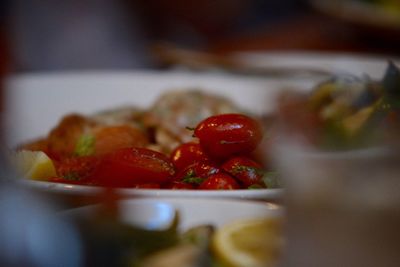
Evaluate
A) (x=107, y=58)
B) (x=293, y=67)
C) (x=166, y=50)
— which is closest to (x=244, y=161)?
(x=293, y=67)

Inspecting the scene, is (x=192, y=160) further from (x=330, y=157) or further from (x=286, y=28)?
(x=286, y=28)

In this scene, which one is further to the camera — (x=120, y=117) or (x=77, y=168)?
(x=120, y=117)

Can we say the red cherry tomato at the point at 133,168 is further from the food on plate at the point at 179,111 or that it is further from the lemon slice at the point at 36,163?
the food on plate at the point at 179,111

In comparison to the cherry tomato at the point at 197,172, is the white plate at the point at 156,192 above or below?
below

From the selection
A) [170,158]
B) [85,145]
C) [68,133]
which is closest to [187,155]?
[170,158]

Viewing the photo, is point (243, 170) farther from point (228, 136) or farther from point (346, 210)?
point (346, 210)

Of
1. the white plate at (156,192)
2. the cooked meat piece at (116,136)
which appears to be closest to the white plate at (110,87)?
the cooked meat piece at (116,136)
